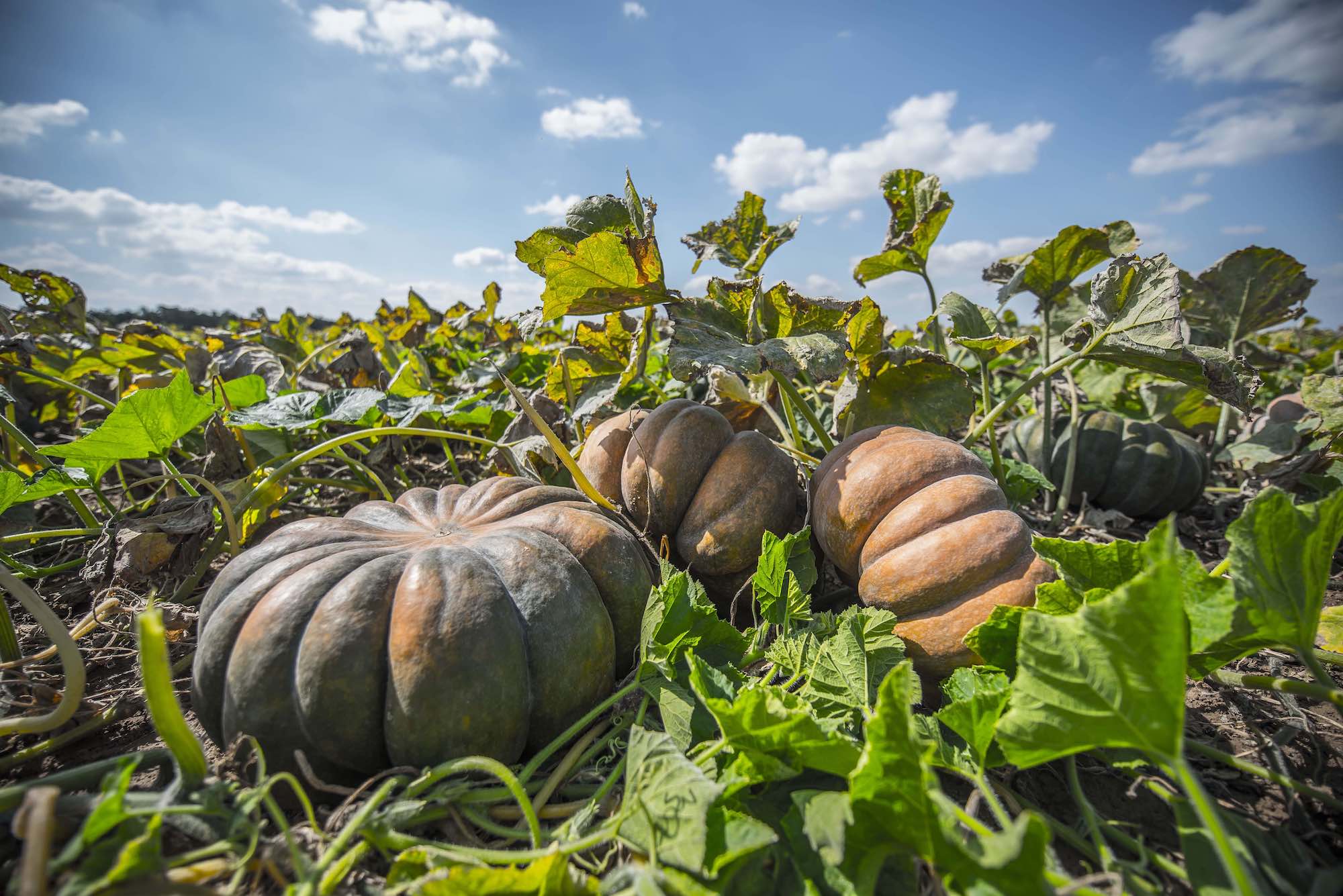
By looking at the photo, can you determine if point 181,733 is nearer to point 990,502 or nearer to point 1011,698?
point 1011,698

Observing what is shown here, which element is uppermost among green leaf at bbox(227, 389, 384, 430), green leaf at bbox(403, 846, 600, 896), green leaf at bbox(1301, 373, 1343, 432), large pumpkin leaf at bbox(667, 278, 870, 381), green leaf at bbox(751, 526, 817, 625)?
large pumpkin leaf at bbox(667, 278, 870, 381)

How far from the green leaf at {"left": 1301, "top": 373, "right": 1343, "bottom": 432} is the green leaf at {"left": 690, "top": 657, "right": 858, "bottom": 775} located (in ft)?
9.01

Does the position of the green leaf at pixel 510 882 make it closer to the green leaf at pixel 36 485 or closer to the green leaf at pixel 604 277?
the green leaf at pixel 604 277

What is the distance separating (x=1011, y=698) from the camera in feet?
3.44

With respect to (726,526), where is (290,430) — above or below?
above

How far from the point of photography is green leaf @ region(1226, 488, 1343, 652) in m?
1.12

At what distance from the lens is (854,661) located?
1452 mm

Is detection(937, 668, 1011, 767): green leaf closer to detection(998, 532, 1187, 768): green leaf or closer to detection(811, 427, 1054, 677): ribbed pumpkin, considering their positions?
detection(998, 532, 1187, 768): green leaf

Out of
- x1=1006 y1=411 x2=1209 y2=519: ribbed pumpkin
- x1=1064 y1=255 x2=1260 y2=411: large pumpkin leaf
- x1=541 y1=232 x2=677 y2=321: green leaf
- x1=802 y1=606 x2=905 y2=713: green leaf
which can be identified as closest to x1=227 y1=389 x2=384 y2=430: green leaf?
x1=541 y1=232 x2=677 y2=321: green leaf

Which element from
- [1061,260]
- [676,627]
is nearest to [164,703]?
[676,627]

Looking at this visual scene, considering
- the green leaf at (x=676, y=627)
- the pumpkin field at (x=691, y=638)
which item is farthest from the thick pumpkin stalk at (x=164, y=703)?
the green leaf at (x=676, y=627)

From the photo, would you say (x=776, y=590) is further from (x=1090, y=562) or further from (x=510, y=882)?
(x=510, y=882)

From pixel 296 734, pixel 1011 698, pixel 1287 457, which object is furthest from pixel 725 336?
pixel 1287 457

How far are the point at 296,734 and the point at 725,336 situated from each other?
1.58 m
